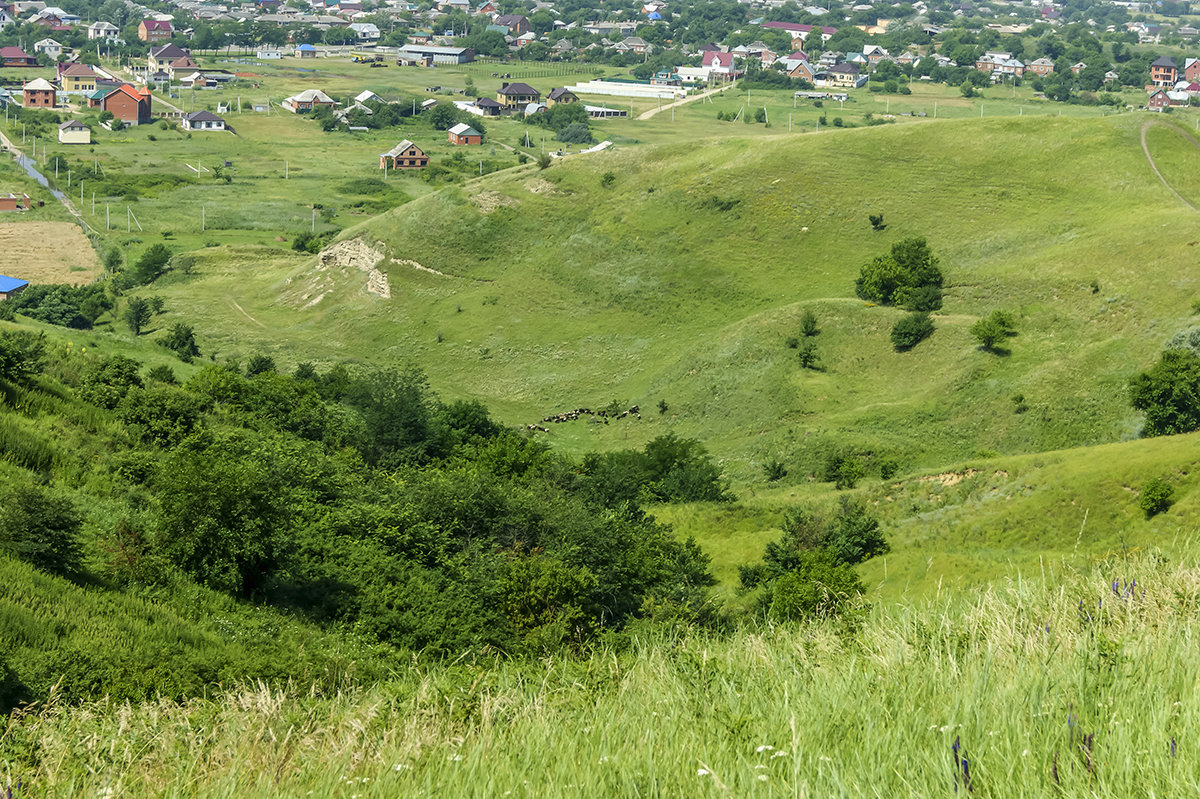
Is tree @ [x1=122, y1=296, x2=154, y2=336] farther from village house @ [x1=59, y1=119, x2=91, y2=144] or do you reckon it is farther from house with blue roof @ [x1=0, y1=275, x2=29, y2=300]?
village house @ [x1=59, y1=119, x2=91, y2=144]

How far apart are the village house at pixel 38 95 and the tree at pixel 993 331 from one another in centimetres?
16550

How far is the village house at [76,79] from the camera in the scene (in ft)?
631

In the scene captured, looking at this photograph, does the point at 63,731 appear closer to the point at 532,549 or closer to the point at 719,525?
the point at 532,549

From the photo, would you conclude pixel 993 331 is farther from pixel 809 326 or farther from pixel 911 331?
pixel 809 326

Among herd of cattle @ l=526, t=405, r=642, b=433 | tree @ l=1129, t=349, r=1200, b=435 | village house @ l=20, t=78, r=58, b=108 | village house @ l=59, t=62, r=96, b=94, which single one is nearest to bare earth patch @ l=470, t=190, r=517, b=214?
herd of cattle @ l=526, t=405, r=642, b=433

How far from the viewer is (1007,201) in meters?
84.2

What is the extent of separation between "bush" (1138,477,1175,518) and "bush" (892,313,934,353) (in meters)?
32.5

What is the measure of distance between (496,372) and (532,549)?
140ft

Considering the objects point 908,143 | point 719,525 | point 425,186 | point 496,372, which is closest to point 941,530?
point 719,525

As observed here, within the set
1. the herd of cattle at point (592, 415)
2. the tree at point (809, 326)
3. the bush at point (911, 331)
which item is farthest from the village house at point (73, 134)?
the bush at point (911, 331)

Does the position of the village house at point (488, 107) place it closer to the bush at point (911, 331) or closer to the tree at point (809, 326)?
the tree at point (809, 326)

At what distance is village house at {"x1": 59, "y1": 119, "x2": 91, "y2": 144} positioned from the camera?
15780 cm

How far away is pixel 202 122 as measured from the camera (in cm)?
17050

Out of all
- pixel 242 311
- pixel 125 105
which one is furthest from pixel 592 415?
pixel 125 105
